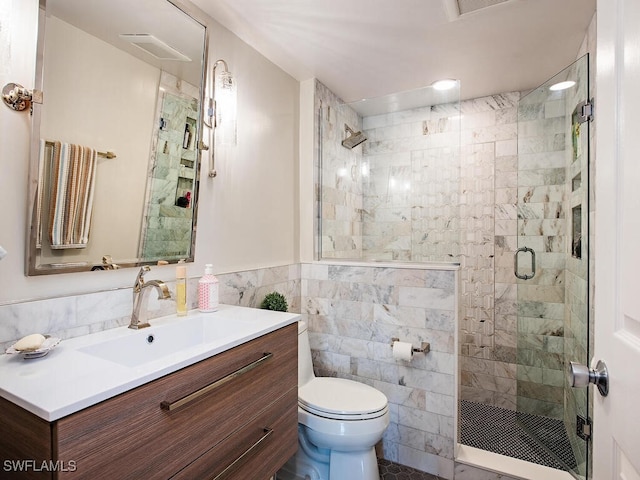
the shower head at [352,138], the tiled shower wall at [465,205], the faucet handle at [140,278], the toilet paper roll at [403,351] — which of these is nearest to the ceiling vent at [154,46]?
the faucet handle at [140,278]

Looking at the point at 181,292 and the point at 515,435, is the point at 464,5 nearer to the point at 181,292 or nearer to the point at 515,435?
the point at 181,292

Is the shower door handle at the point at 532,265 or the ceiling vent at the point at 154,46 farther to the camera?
the shower door handle at the point at 532,265

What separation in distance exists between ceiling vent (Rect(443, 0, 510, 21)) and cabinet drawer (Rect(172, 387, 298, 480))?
1960 millimetres

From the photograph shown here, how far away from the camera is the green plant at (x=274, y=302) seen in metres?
1.97

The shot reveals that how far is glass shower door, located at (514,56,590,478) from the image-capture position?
1.82 meters

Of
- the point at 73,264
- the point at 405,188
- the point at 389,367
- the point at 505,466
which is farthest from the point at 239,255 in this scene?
the point at 505,466

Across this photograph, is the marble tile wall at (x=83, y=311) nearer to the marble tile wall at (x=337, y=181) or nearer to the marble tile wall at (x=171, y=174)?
the marble tile wall at (x=171, y=174)

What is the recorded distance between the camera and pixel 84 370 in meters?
0.88

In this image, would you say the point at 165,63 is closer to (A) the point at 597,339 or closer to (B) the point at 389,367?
(A) the point at 597,339

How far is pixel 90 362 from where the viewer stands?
0.95 meters

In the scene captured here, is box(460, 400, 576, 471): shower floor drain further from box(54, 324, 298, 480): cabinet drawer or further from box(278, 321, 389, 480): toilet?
box(54, 324, 298, 480): cabinet drawer

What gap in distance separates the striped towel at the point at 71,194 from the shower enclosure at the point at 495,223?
1.53 metres

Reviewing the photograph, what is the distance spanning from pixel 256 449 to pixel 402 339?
3.66 ft

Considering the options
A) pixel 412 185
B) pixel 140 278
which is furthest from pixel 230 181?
pixel 412 185
